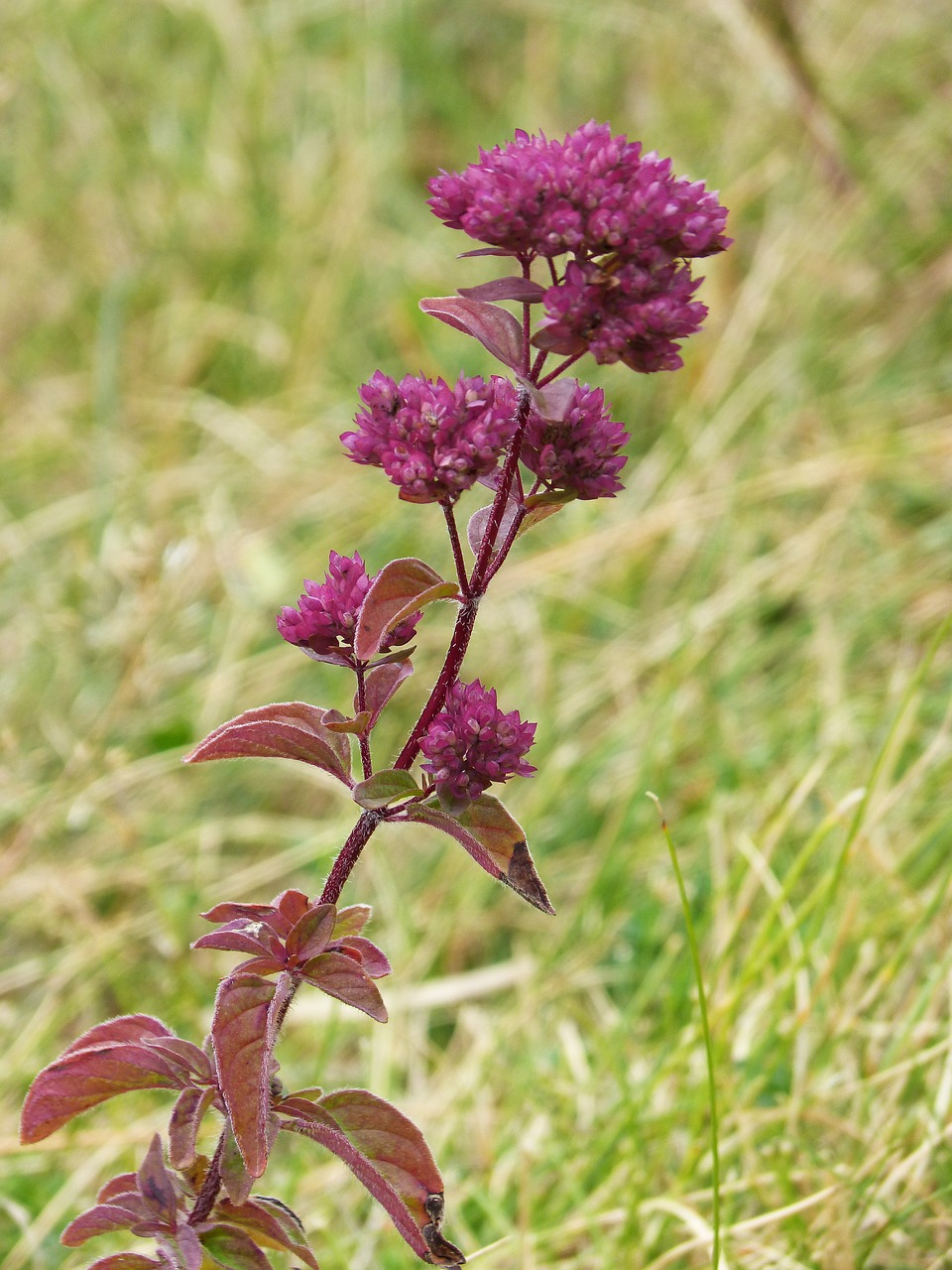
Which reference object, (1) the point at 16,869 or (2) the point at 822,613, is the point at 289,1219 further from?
(2) the point at 822,613

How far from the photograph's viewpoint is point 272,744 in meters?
1.12

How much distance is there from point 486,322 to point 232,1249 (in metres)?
0.80

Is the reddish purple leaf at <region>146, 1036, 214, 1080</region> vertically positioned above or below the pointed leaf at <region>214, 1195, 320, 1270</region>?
above

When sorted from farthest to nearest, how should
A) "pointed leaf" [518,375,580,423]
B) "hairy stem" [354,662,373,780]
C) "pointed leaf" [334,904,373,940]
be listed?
"pointed leaf" [334,904,373,940] → "hairy stem" [354,662,373,780] → "pointed leaf" [518,375,580,423]

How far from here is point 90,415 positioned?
3.88m

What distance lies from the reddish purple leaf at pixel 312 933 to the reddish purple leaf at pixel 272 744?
0.11 m

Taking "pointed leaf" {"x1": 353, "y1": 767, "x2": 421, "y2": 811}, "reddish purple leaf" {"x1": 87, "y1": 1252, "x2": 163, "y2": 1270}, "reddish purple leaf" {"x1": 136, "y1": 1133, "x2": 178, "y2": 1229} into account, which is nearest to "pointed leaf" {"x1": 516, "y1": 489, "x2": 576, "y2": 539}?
"pointed leaf" {"x1": 353, "y1": 767, "x2": 421, "y2": 811}

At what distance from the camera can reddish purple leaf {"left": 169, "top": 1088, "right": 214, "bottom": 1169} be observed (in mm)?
1146

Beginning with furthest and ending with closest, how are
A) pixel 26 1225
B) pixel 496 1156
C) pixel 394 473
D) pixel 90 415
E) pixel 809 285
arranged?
1. pixel 90 415
2. pixel 809 285
3. pixel 496 1156
4. pixel 26 1225
5. pixel 394 473

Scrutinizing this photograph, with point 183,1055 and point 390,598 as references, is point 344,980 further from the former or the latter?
point 390,598

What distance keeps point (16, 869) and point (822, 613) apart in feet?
5.60

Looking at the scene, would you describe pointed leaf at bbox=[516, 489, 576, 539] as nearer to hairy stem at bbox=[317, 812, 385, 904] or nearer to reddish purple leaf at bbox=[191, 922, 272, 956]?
hairy stem at bbox=[317, 812, 385, 904]

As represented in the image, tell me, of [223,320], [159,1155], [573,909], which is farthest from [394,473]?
[223,320]

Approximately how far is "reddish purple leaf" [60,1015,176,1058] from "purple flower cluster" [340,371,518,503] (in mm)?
531
